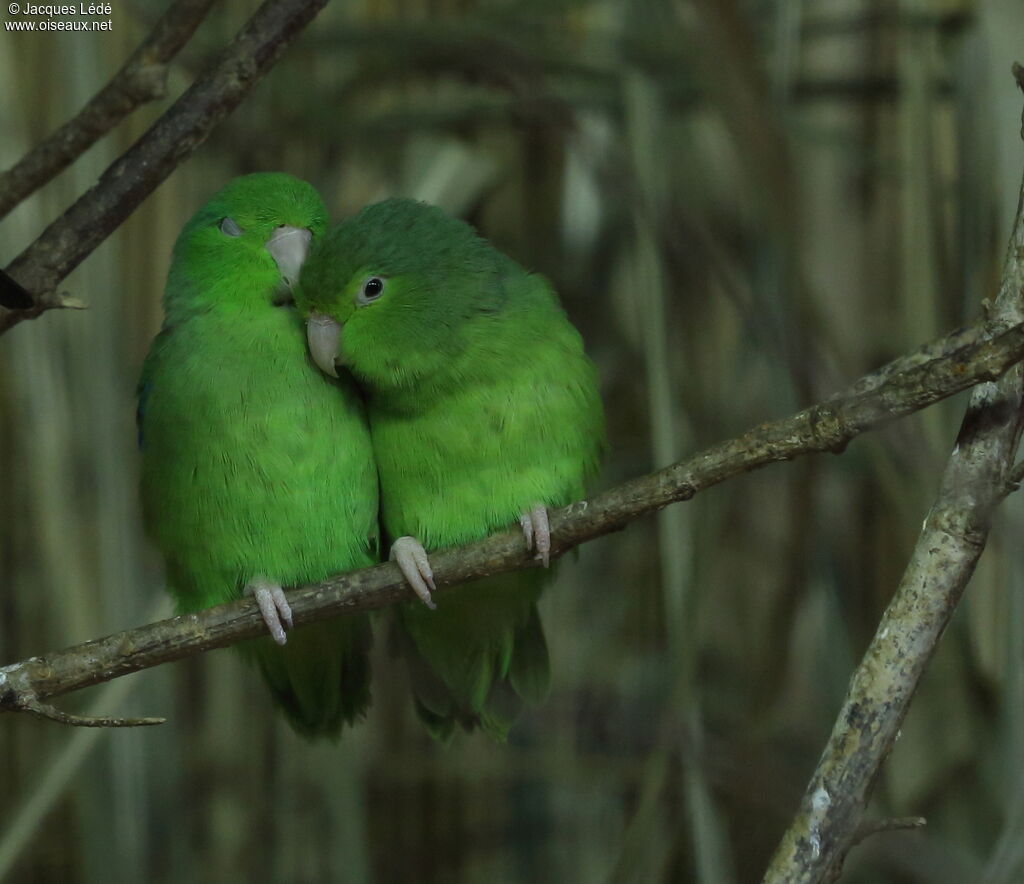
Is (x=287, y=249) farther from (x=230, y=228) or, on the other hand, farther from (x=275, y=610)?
(x=275, y=610)

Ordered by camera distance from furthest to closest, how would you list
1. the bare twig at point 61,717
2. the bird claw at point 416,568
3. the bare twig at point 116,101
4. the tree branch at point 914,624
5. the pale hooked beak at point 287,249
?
the pale hooked beak at point 287,249, the bare twig at point 116,101, the bird claw at point 416,568, the bare twig at point 61,717, the tree branch at point 914,624

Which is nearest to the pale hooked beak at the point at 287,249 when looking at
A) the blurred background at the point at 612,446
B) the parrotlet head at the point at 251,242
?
the parrotlet head at the point at 251,242

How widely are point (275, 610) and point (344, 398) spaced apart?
0.33 meters

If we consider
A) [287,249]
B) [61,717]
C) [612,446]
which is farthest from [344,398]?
[612,446]

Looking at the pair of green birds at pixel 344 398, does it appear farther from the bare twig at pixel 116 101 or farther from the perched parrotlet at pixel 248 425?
the bare twig at pixel 116 101

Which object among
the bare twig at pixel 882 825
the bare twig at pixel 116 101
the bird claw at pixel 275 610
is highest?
the bare twig at pixel 116 101

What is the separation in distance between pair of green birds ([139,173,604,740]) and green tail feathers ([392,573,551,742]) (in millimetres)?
14

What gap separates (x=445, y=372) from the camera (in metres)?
1.52

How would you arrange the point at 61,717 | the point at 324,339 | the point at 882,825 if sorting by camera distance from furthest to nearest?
the point at 324,339
the point at 61,717
the point at 882,825

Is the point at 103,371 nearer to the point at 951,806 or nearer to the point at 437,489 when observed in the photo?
the point at 437,489

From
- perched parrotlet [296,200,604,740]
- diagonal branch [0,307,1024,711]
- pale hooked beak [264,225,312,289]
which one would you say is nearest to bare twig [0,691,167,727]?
diagonal branch [0,307,1024,711]

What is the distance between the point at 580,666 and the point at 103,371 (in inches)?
53.6

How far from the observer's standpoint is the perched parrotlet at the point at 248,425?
1.52 meters

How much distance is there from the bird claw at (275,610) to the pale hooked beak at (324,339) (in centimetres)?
30
